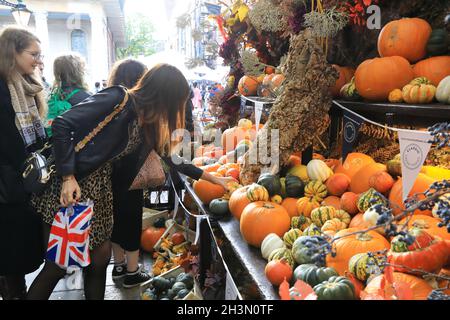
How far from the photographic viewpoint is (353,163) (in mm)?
2418

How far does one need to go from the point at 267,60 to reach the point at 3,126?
287 cm

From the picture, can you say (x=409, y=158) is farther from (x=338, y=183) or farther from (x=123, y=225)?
(x=123, y=225)

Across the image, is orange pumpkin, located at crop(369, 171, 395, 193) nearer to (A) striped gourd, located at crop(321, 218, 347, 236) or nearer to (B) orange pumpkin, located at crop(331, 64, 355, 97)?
(A) striped gourd, located at crop(321, 218, 347, 236)

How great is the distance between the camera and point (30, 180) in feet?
7.58

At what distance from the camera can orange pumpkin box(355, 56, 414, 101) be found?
2.31 meters

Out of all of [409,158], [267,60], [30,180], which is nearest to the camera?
[409,158]

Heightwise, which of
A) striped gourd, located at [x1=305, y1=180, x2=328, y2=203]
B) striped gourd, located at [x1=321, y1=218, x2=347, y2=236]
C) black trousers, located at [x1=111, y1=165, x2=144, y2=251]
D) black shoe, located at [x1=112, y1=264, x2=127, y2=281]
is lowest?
black shoe, located at [x1=112, y1=264, x2=127, y2=281]

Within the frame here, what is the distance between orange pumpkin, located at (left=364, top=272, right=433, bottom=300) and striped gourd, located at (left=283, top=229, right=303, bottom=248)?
661mm

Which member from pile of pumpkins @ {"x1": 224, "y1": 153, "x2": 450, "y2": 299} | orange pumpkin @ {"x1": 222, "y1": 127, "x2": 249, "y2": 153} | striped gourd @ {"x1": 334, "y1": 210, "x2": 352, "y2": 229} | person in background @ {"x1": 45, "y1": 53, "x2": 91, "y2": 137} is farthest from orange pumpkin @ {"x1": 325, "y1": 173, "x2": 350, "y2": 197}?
person in background @ {"x1": 45, "y1": 53, "x2": 91, "y2": 137}

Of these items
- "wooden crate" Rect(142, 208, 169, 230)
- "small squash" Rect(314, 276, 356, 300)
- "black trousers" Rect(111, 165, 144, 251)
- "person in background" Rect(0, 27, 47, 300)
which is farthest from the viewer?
"wooden crate" Rect(142, 208, 169, 230)

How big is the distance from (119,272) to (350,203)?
2.77 m

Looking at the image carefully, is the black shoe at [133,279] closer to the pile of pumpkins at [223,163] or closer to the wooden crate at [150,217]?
the wooden crate at [150,217]

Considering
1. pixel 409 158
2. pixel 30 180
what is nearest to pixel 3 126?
pixel 30 180

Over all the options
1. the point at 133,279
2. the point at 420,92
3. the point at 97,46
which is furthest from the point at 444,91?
the point at 97,46
